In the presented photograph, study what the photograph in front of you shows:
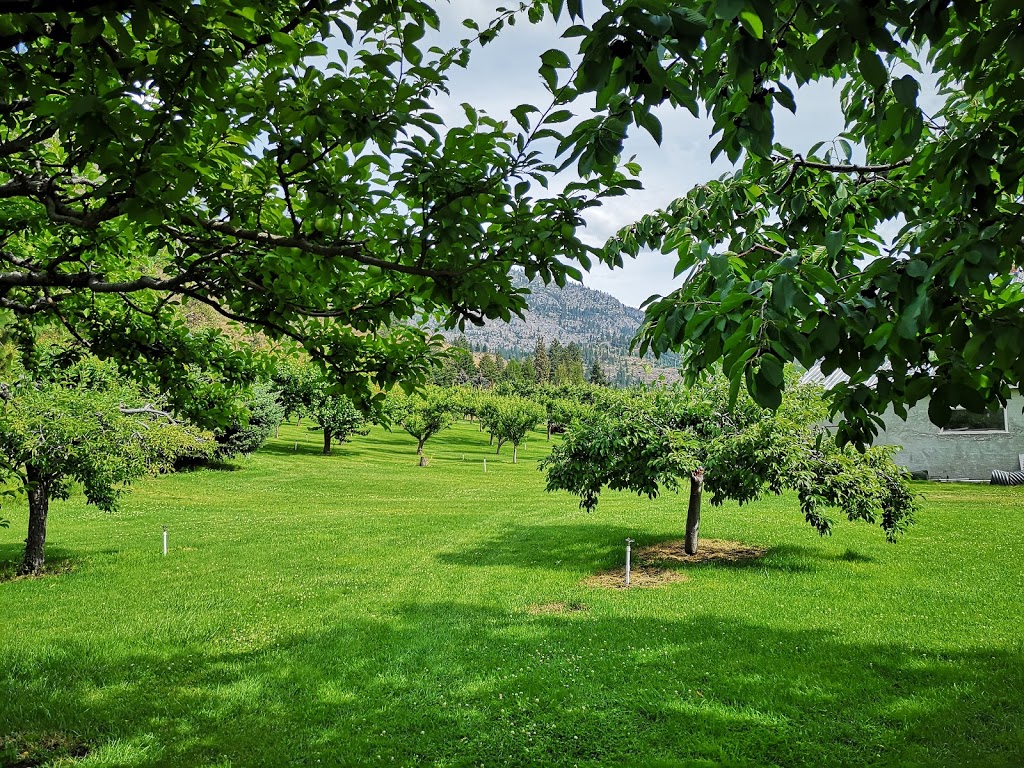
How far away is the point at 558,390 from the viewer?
313 feet

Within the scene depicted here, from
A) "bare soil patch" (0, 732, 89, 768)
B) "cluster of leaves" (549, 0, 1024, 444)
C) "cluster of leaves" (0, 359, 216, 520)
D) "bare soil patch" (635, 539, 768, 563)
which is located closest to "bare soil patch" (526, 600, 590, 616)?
"bare soil patch" (635, 539, 768, 563)

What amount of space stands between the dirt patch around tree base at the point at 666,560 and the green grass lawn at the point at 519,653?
0.48 meters

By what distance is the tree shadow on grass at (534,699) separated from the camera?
5793 mm

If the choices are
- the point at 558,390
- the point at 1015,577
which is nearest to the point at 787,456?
the point at 1015,577

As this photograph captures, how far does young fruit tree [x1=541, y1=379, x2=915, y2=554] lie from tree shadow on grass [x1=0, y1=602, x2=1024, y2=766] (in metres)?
3.07

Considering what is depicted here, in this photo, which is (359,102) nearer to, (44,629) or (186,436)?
(44,629)

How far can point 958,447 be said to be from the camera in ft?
83.6

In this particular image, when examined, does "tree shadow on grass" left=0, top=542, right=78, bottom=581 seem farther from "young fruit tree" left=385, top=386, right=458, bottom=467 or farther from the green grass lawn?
"young fruit tree" left=385, top=386, right=458, bottom=467

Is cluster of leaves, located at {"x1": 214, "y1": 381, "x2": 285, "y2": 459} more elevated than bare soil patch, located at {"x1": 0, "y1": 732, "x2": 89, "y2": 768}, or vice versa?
cluster of leaves, located at {"x1": 214, "y1": 381, "x2": 285, "y2": 459}

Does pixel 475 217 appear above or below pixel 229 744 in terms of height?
above

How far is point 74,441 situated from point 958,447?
99.2 feet

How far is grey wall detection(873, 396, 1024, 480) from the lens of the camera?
963 inches

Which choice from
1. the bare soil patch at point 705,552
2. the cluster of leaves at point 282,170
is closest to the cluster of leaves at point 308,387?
the cluster of leaves at point 282,170

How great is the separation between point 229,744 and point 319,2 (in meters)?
6.51
